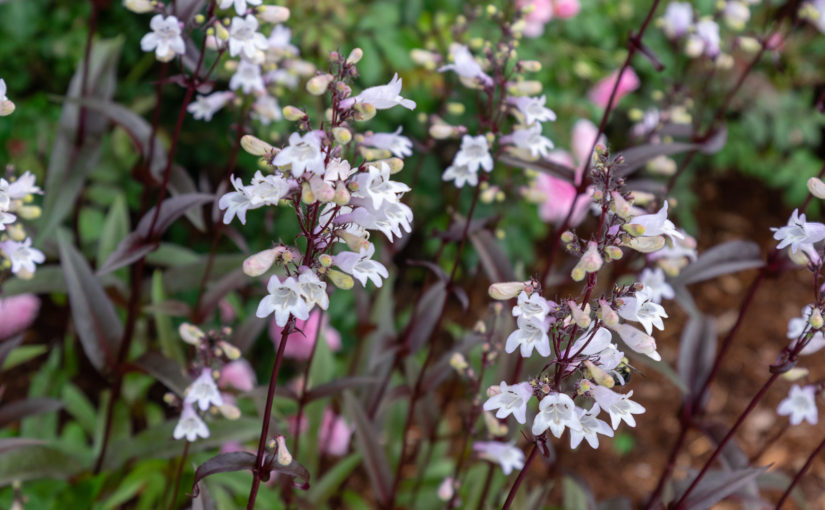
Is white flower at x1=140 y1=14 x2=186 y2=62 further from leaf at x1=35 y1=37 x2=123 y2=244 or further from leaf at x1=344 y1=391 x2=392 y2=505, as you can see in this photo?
leaf at x1=344 y1=391 x2=392 y2=505

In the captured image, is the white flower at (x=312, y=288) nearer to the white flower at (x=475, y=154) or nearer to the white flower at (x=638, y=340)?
the white flower at (x=638, y=340)

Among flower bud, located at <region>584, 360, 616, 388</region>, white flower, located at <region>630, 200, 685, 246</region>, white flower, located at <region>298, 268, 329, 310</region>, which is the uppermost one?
white flower, located at <region>630, 200, 685, 246</region>

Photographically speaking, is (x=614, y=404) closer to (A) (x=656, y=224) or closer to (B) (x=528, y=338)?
(B) (x=528, y=338)

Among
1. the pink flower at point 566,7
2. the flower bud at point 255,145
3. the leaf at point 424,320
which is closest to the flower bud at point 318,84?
the flower bud at point 255,145

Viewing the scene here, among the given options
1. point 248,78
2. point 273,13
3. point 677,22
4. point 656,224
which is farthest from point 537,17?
point 656,224

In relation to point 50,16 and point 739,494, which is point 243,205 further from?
point 50,16

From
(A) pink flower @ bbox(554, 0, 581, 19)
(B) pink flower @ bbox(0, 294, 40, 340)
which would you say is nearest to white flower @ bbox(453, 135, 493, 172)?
(A) pink flower @ bbox(554, 0, 581, 19)
